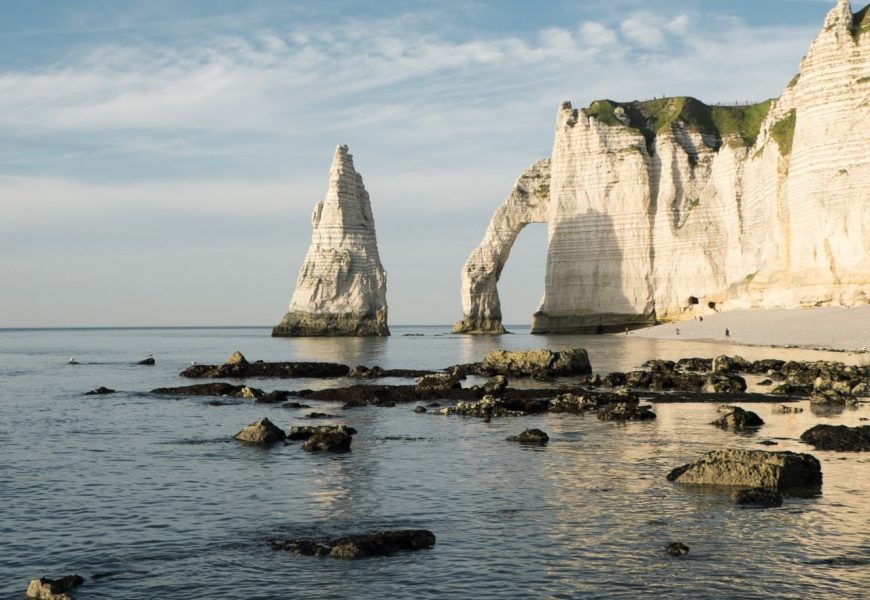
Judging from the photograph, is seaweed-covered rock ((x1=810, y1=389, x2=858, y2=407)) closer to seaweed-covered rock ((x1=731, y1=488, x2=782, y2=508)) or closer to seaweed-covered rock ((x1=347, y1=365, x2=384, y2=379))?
seaweed-covered rock ((x1=731, y1=488, x2=782, y2=508))

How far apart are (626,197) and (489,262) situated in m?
21.9

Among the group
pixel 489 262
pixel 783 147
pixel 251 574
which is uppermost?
pixel 783 147

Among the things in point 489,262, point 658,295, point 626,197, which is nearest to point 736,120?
point 626,197

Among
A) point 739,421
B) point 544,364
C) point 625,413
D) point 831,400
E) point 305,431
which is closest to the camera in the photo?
point 305,431

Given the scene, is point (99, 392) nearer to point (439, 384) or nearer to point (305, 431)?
point (439, 384)

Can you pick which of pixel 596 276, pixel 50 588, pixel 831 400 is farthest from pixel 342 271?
pixel 50 588

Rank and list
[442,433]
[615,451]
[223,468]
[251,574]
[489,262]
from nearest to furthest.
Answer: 1. [251,574]
2. [223,468]
3. [615,451]
4. [442,433]
5. [489,262]

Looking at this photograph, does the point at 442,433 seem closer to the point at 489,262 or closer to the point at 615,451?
the point at 615,451

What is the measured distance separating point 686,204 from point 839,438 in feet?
305

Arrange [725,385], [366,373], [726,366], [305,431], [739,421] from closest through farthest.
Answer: [305,431] → [739,421] → [725,385] → [726,366] → [366,373]

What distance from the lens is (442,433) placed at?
2553cm

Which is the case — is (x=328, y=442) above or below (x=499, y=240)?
below

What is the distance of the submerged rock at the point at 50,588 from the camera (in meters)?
10.8

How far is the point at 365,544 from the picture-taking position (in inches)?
504
